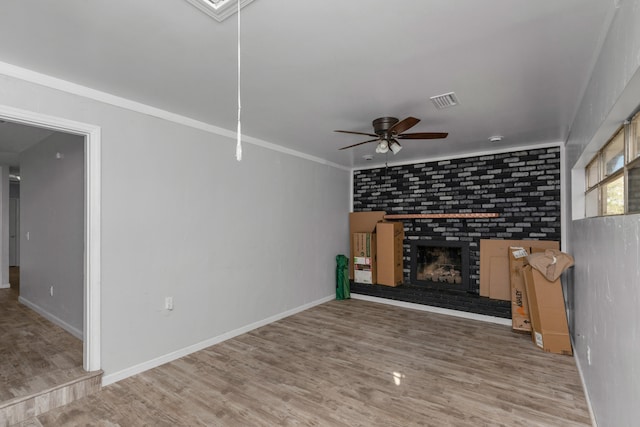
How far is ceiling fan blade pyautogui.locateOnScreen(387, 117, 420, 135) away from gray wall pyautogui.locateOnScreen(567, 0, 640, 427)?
1224mm

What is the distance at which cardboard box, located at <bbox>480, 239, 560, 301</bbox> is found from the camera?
4.53 meters

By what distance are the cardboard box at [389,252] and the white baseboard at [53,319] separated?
421 cm

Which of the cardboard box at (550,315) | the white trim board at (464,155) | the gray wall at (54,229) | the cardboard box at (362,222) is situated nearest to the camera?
the cardboard box at (550,315)

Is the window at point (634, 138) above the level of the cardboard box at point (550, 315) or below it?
above

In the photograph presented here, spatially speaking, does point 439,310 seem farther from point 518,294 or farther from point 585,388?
point 585,388

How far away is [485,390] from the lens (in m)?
2.68

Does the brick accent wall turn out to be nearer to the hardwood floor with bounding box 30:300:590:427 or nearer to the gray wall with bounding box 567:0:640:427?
the hardwood floor with bounding box 30:300:590:427

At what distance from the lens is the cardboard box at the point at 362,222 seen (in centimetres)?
581

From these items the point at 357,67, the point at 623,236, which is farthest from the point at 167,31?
the point at 623,236

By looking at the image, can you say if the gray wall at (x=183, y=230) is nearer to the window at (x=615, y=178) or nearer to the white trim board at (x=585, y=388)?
the white trim board at (x=585, y=388)

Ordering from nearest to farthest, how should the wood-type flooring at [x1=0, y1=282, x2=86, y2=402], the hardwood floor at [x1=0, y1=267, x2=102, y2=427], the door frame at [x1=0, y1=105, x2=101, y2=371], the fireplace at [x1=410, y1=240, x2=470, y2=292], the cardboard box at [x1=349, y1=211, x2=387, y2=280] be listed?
the hardwood floor at [x1=0, y1=267, x2=102, y2=427] < the wood-type flooring at [x1=0, y1=282, x2=86, y2=402] < the door frame at [x1=0, y1=105, x2=101, y2=371] < the fireplace at [x1=410, y1=240, x2=470, y2=292] < the cardboard box at [x1=349, y1=211, x2=387, y2=280]

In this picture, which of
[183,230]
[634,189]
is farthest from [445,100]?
[183,230]

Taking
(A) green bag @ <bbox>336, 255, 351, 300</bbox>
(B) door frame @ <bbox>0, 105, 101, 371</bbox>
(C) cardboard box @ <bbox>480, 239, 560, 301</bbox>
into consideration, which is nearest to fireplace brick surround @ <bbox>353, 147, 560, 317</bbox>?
(C) cardboard box @ <bbox>480, 239, 560, 301</bbox>

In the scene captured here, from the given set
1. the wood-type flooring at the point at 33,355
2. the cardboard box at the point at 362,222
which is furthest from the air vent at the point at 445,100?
the wood-type flooring at the point at 33,355
